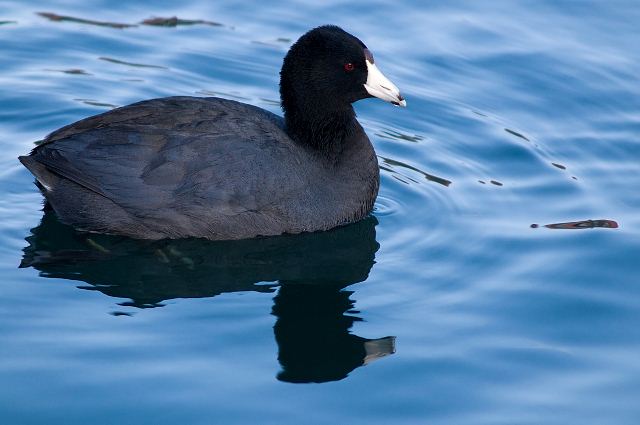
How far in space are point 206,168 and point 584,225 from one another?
3.10 m

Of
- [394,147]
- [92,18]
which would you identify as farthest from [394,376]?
[92,18]

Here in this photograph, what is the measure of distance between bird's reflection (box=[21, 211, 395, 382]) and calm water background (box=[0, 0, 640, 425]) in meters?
0.02

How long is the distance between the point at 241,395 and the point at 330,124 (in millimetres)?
3105

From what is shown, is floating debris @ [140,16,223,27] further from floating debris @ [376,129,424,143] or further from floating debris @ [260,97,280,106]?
floating debris @ [376,129,424,143]

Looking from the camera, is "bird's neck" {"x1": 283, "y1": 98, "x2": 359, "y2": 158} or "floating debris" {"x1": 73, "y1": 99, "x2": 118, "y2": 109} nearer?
"bird's neck" {"x1": 283, "y1": 98, "x2": 359, "y2": 158}

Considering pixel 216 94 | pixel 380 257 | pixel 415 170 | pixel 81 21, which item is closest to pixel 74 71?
pixel 81 21

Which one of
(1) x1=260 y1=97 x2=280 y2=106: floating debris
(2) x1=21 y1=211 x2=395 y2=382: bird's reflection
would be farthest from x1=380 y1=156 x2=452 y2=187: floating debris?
(1) x1=260 y1=97 x2=280 y2=106: floating debris

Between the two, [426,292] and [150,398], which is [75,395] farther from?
[426,292]

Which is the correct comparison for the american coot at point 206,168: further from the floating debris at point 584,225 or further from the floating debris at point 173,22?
the floating debris at point 173,22

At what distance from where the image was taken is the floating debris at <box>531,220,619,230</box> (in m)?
9.09

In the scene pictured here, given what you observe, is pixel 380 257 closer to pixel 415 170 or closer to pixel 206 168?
pixel 206 168

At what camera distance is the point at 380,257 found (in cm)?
862

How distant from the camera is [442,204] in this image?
31.0 feet

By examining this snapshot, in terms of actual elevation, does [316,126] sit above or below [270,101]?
above
